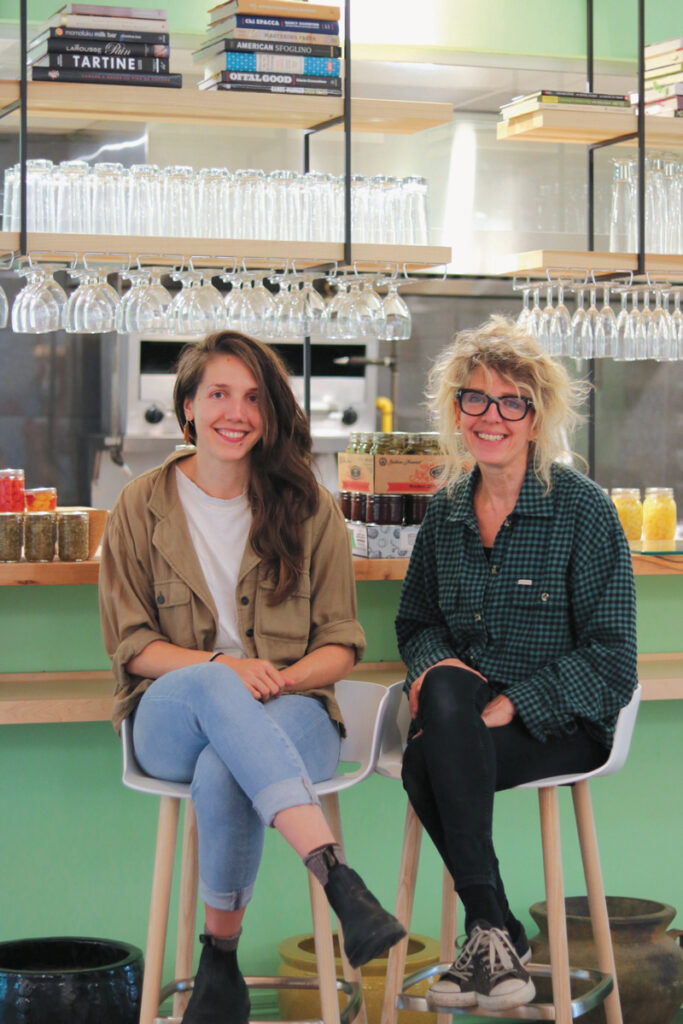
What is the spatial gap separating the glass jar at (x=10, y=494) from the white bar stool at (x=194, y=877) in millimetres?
888

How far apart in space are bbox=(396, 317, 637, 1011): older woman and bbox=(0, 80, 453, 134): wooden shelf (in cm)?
110

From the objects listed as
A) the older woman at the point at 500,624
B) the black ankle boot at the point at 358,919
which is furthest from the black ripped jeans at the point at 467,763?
the black ankle boot at the point at 358,919

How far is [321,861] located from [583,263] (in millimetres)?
2267

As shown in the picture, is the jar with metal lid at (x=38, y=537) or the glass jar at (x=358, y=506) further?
the glass jar at (x=358, y=506)

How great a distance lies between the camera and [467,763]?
2.46 metres

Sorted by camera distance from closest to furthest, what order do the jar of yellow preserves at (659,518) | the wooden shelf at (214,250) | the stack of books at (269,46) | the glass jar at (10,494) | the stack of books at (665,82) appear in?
the glass jar at (10,494) → the wooden shelf at (214,250) → the stack of books at (269,46) → the jar of yellow preserves at (659,518) → the stack of books at (665,82)

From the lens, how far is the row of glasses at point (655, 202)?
4.32m

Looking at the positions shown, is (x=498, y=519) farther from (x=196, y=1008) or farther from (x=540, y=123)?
(x=540, y=123)

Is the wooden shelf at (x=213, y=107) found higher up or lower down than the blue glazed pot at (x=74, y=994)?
higher up

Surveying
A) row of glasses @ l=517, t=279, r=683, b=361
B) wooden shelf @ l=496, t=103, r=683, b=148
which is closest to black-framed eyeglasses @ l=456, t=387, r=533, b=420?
row of glasses @ l=517, t=279, r=683, b=361

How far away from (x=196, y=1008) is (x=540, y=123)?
2730 mm

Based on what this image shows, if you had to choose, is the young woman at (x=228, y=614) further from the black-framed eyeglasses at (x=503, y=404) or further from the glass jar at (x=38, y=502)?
the glass jar at (x=38, y=502)

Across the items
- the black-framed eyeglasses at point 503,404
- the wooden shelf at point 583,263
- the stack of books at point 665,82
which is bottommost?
the black-framed eyeglasses at point 503,404

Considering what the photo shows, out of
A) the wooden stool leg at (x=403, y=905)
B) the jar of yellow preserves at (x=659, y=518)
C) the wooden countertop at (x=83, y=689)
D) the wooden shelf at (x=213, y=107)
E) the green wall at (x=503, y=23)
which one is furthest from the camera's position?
the green wall at (x=503, y=23)
